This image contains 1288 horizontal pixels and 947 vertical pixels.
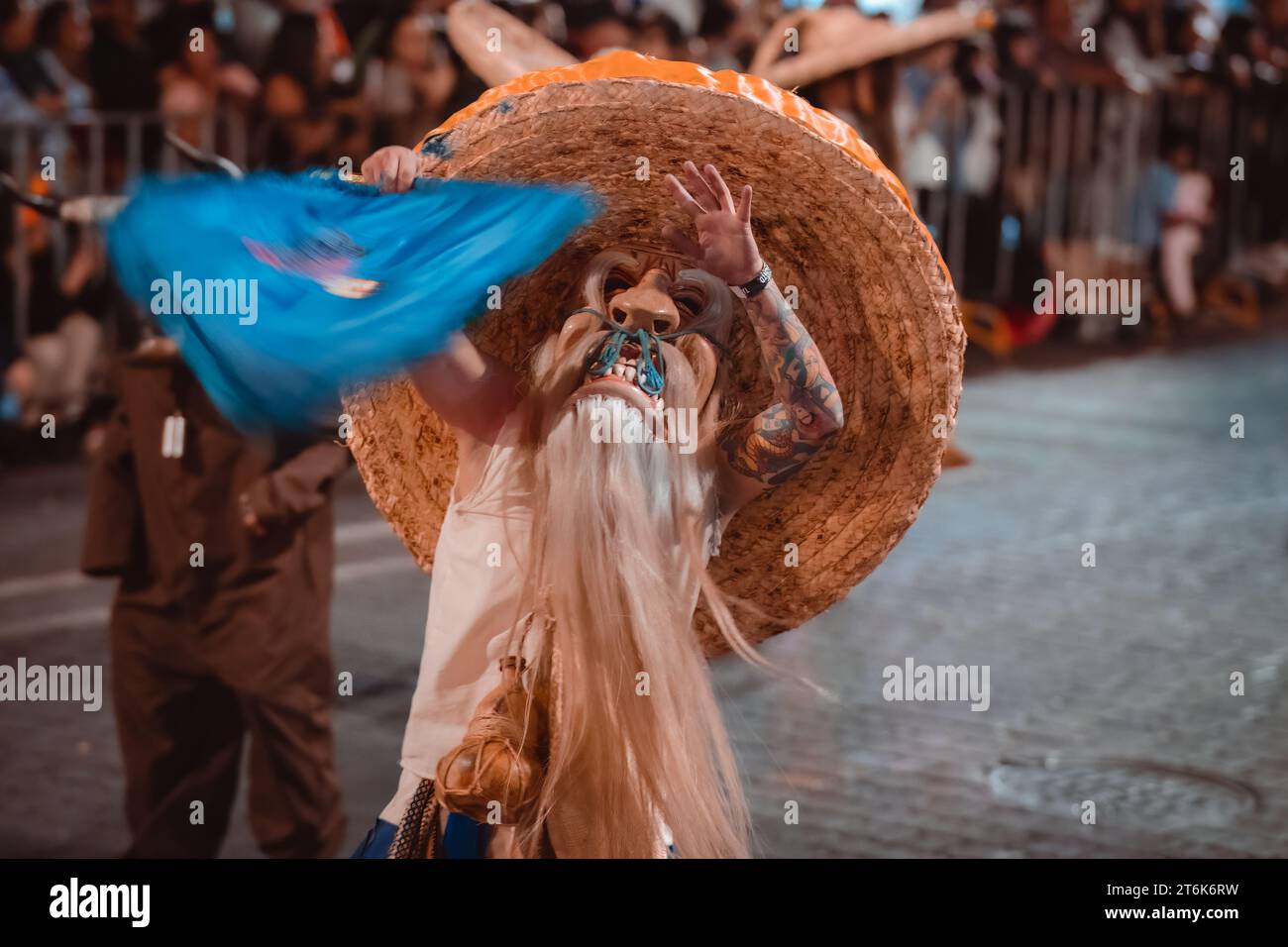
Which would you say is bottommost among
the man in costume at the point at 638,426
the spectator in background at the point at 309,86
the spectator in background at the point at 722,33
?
the man in costume at the point at 638,426

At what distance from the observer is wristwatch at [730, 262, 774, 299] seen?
8.69 feet

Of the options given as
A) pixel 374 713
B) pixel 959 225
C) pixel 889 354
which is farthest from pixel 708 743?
pixel 959 225

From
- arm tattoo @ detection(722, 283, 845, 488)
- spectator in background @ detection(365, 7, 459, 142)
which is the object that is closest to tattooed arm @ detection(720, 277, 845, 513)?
arm tattoo @ detection(722, 283, 845, 488)

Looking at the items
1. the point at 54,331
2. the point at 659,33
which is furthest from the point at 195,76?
the point at 659,33

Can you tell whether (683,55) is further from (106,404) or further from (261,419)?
(261,419)

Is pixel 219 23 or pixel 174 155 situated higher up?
pixel 219 23

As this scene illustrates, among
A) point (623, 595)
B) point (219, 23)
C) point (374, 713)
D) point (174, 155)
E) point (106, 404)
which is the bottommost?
point (374, 713)

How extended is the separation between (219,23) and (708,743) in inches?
277

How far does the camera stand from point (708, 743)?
2.75 metres

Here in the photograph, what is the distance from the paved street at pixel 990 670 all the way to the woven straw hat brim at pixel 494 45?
1.85 m

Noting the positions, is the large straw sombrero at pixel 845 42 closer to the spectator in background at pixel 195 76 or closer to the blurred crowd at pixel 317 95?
the blurred crowd at pixel 317 95

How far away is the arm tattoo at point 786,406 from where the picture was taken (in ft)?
8.82

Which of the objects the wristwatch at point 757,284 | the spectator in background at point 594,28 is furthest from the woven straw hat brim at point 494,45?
the spectator in background at point 594,28

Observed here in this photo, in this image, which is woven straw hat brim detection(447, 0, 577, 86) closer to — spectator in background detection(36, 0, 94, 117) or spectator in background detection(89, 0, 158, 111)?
spectator in background detection(89, 0, 158, 111)
